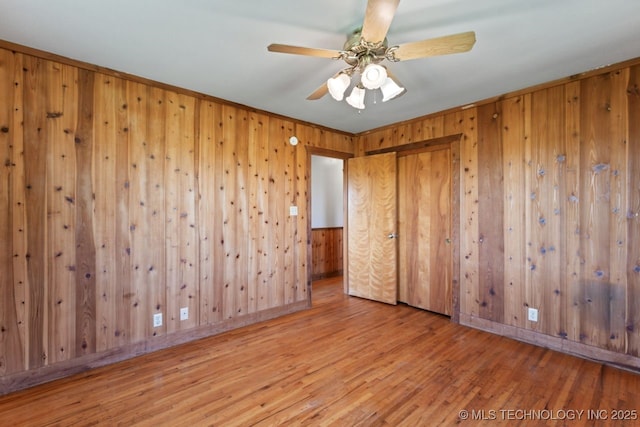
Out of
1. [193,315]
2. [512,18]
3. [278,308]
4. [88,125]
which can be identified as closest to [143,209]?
[88,125]

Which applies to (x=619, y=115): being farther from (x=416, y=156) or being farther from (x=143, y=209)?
(x=143, y=209)

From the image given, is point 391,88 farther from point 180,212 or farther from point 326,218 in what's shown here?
point 326,218

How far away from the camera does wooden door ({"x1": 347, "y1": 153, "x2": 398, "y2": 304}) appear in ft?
13.3

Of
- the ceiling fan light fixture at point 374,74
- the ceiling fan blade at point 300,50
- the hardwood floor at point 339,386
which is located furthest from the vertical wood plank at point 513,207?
the ceiling fan blade at point 300,50

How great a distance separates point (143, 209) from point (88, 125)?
2.58ft

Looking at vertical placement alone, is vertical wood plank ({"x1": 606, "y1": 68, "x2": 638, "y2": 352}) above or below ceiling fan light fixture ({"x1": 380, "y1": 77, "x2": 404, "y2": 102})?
below

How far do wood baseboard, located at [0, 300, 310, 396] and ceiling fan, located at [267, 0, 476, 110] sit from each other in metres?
2.59

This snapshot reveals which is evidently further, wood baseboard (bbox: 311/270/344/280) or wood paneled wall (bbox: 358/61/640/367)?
wood baseboard (bbox: 311/270/344/280)

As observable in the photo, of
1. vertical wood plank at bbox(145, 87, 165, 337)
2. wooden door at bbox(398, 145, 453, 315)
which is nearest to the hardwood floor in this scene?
vertical wood plank at bbox(145, 87, 165, 337)

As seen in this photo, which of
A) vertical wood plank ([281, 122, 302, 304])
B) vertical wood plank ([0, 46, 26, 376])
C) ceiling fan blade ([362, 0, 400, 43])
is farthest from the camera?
vertical wood plank ([281, 122, 302, 304])

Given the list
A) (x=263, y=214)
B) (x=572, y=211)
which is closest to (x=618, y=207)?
(x=572, y=211)

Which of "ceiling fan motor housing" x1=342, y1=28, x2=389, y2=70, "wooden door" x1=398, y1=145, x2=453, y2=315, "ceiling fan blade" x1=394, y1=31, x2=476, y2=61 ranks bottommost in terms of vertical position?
"wooden door" x1=398, y1=145, x2=453, y2=315

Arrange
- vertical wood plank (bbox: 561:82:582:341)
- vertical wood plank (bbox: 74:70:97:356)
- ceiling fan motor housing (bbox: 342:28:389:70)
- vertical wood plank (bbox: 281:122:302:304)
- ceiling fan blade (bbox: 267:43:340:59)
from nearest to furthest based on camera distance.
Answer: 1. ceiling fan blade (bbox: 267:43:340:59)
2. ceiling fan motor housing (bbox: 342:28:389:70)
3. vertical wood plank (bbox: 74:70:97:356)
4. vertical wood plank (bbox: 561:82:582:341)
5. vertical wood plank (bbox: 281:122:302:304)

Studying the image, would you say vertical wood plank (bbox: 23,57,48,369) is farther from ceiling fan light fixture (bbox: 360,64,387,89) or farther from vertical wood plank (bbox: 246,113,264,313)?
ceiling fan light fixture (bbox: 360,64,387,89)
